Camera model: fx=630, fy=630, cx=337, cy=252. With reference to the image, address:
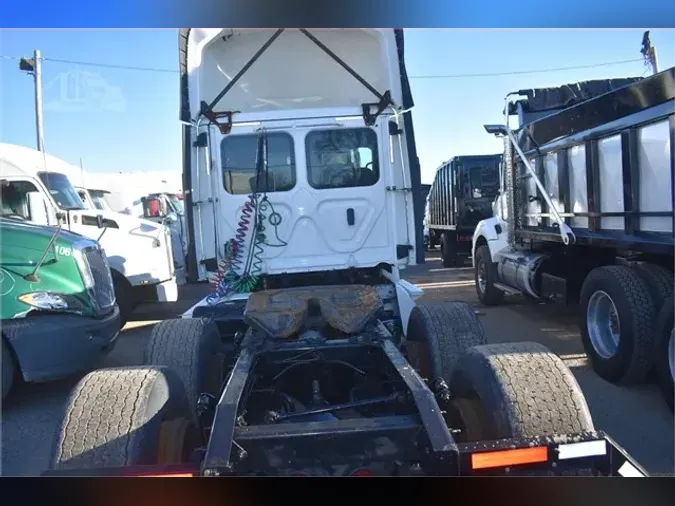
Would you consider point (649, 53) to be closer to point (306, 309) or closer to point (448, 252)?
point (306, 309)

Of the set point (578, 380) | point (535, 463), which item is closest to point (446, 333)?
point (578, 380)

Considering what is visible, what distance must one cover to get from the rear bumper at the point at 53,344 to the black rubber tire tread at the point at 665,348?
4.74 meters

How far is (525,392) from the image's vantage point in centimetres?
282

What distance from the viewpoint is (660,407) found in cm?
491

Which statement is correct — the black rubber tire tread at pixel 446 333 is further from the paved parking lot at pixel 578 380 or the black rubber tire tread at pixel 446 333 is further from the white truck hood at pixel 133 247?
the white truck hood at pixel 133 247

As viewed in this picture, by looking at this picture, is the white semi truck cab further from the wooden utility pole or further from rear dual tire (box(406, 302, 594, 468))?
the wooden utility pole

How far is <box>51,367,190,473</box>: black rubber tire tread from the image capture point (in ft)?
Result: 8.55

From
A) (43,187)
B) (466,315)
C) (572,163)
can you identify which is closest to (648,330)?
(466,315)

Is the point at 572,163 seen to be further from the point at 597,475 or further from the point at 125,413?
the point at 125,413

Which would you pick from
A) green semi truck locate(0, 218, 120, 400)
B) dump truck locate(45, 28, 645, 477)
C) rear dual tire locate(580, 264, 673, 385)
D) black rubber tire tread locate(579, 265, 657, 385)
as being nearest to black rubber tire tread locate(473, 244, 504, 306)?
rear dual tire locate(580, 264, 673, 385)

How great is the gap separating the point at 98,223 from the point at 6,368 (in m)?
3.90

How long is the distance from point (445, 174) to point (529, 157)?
9025mm

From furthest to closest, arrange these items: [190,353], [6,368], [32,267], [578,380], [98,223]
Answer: [98,223] < [578,380] < [32,267] < [6,368] < [190,353]

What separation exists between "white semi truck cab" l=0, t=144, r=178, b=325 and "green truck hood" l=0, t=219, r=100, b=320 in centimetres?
154
